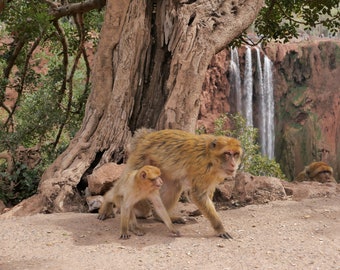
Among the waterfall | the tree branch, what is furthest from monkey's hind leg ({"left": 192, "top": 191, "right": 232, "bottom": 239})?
→ the waterfall

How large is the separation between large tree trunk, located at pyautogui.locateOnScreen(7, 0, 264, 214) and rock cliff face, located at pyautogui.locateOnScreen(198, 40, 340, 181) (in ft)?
66.8

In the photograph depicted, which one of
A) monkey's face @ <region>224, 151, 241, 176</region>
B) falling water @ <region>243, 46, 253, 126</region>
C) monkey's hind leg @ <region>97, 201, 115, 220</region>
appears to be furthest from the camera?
falling water @ <region>243, 46, 253, 126</region>

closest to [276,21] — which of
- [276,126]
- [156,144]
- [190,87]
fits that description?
[190,87]

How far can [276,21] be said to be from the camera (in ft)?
34.7

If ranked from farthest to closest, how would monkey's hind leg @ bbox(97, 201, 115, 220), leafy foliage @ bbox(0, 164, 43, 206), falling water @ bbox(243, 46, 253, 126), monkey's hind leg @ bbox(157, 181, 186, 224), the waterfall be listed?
falling water @ bbox(243, 46, 253, 126) < the waterfall < leafy foliage @ bbox(0, 164, 43, 206) < monkey's hind leg @ bbox(97, 201, 115, 220) < monkey's hind leg @ bbox(157, 181, 186, 224)

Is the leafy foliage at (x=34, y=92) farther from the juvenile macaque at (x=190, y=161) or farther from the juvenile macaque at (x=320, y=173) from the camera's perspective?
the juvenile macaque at (x=320, y=173)

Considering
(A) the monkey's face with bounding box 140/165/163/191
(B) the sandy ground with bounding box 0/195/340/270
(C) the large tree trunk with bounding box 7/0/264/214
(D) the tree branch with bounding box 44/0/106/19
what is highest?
(D) the tree branch with bounding box 44/0/106/19

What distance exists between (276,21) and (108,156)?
551 centimetres

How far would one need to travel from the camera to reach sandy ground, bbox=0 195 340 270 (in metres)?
4.20

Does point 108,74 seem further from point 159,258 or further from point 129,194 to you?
point 159,258

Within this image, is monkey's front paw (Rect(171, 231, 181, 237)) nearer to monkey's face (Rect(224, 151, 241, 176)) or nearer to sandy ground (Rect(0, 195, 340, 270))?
sandy ground (Rect(0, 195, 340, 270))

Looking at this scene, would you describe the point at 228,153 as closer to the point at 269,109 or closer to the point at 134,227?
the point at 134,227

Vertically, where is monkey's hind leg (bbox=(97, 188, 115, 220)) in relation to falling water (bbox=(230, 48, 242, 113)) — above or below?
below

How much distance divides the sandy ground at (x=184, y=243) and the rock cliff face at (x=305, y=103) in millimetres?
22168
